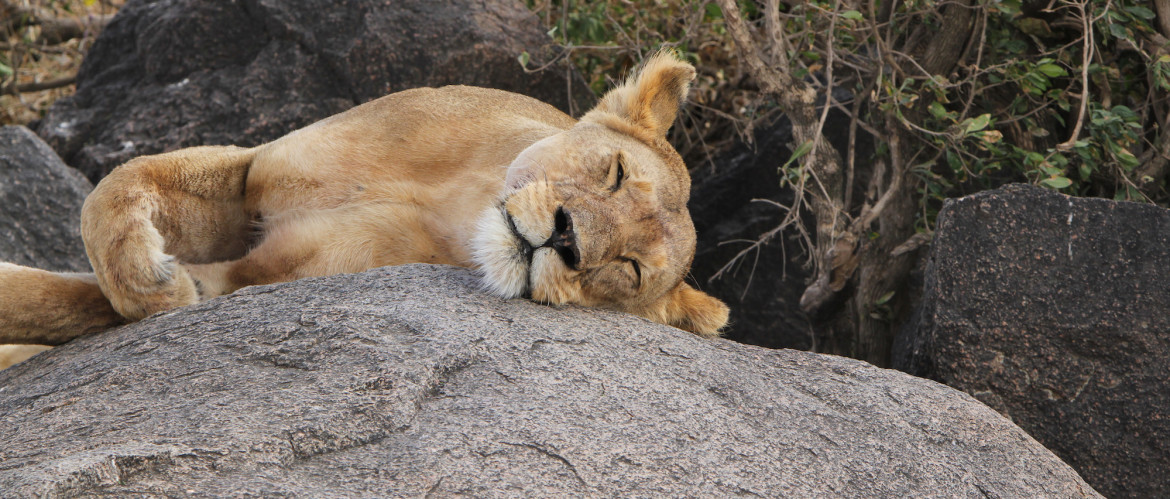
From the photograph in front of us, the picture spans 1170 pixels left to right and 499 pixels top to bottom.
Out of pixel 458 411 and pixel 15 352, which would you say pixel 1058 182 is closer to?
pixel 458 411

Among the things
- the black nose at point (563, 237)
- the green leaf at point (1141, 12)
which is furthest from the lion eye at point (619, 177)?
the green leaf at point (1141, 12)

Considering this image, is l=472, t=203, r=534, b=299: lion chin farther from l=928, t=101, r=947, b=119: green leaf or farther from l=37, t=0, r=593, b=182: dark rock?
l=37, t=0, r=593, b=182: dark rock

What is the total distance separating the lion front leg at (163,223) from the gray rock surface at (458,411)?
146 mm

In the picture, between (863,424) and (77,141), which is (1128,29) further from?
(77,141)

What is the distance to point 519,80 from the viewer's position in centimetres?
573

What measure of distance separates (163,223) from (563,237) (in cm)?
141

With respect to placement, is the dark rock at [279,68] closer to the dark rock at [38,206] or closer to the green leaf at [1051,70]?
the dark rock at [38,206]

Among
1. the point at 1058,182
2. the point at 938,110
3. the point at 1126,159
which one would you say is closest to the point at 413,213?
the point at 938,110

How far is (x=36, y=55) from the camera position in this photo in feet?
26.9

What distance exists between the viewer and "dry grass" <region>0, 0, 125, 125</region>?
765 centimetres

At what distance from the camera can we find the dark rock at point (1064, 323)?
350 centimetres

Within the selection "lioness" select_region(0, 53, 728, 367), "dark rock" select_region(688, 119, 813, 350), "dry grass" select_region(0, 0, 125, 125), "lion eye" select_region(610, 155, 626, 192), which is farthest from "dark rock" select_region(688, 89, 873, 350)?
"dry grass" select_region(0, 0, 125, 125)

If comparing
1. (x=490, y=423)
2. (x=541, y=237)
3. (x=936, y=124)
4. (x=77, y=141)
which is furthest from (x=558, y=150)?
(x=77, y=141)

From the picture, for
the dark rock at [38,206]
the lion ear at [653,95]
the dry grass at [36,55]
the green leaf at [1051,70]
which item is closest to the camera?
the lion ear at [653,95]
